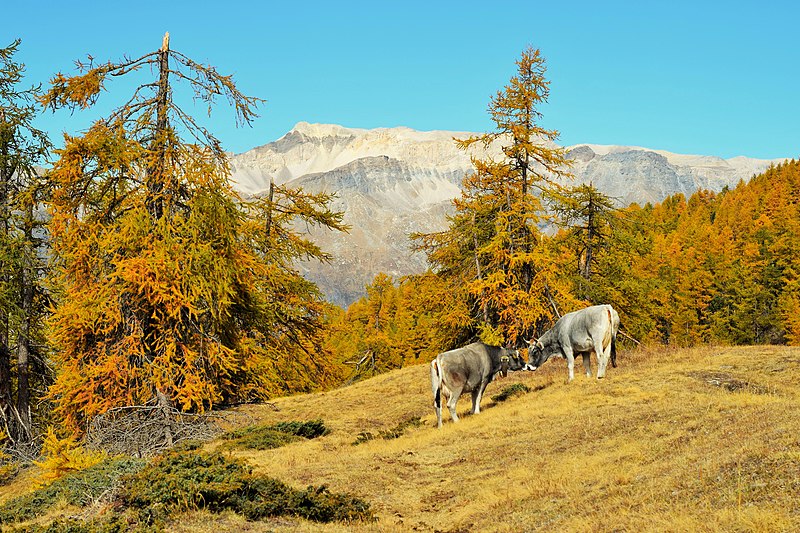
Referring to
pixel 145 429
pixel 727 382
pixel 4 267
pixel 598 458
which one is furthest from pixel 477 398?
pixel 4 267

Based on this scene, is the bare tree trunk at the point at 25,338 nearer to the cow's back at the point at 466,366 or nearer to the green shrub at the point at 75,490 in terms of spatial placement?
the green shrub at the point at 75,490

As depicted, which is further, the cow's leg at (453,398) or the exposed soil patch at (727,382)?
the cow's leg at (453,398)

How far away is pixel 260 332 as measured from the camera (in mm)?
22156

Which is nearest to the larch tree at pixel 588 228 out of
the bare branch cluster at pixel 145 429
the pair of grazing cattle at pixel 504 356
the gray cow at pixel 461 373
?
the pair of grazing cattle at pixel 504 356

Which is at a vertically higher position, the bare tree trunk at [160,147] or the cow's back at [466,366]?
the bare tree trunk at [160,147]

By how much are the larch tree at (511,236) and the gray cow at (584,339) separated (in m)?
4.39

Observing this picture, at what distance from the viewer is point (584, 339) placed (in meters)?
21.7

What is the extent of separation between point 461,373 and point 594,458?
332 inches

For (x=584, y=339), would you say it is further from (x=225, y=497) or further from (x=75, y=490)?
(x=75, y=490)

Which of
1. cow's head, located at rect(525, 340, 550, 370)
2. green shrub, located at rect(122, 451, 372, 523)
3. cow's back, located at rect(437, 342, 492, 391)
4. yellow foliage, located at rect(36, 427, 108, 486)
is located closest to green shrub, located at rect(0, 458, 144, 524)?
yellow foliage, located at rect(36, 427, 108, 486)

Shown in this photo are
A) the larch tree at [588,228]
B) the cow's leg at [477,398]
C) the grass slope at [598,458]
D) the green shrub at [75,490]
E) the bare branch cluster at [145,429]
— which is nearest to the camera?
the grass slope at [598,458]

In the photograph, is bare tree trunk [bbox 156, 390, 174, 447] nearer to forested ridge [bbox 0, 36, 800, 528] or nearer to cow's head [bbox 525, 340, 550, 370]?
forested ridge [bbox 0, 36, 800, 528]

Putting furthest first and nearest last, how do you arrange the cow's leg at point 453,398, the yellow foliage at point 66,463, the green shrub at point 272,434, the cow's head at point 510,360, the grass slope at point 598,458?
the cow's head at point 510,360, the cow's leg at point 453,398, the green shrub at point 272,434, the yellow foliage at point 66,463, the grass slope at point 598,458

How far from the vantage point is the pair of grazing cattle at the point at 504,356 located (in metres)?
20.2
